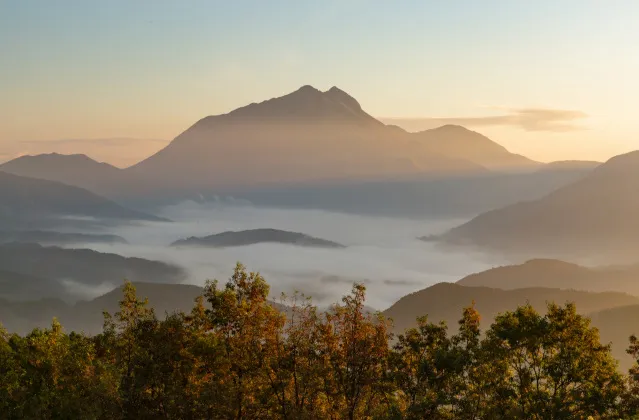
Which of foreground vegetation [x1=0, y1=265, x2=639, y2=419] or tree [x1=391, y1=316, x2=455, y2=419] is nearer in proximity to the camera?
tree [x1=391, y1=316, x2=455, y2=419]

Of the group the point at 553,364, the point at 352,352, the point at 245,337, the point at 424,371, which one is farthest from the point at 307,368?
the point at 553,364

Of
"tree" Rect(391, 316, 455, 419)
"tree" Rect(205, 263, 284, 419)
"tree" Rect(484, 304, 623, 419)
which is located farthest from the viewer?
"tree" Rect(205, 263, 284, 419)

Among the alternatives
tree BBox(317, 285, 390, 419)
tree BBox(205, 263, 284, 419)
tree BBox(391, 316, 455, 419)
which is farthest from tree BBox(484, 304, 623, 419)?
tree BBox(205, 263, 284, 419)

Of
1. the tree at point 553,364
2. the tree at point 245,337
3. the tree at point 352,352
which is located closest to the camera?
the tree at point 553,364

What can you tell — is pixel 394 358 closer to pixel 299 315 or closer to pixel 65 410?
pixel 299 315

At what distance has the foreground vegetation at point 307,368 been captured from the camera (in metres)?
42.0

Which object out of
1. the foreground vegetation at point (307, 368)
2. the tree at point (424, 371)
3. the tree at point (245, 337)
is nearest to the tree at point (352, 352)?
the foreground vegetation at point (307, 368)

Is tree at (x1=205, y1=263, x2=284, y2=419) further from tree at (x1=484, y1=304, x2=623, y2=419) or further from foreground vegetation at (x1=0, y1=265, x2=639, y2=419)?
tree at (x1=484, y1=304, x2=623, y2=419)

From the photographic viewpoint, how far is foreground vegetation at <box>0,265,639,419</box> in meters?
42.0

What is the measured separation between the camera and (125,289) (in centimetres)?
4750

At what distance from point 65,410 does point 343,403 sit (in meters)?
20.4

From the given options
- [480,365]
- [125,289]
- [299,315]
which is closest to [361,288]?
[299,315]

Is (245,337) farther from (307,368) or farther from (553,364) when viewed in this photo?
(553,364)

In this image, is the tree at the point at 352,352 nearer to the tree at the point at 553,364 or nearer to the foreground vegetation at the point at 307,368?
the foreground vegetation at the point at 307,368
